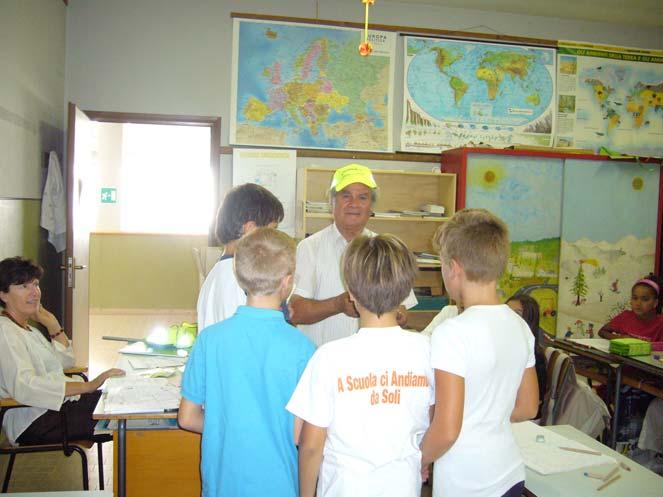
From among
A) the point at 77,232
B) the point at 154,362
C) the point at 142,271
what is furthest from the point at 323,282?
the point at 142,271

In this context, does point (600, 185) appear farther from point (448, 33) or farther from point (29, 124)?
point (29, 124)

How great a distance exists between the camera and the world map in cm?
488

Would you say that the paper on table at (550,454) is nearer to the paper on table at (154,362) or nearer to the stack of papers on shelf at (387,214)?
the paper on table at (154,362)

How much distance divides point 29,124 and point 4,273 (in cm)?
160

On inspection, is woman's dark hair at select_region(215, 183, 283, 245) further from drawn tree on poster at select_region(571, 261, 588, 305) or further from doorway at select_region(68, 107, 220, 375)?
doorway at select_region(68, 107, 220, 375)

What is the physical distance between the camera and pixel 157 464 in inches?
79.6

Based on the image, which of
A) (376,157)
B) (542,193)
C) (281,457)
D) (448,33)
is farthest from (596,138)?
(281,457)

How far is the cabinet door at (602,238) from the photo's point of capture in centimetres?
471

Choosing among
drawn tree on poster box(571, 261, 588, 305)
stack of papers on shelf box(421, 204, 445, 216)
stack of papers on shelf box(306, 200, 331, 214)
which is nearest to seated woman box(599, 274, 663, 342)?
drawn tree on poster box(571, 261, 588, 305)

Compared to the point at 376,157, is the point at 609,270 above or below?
below

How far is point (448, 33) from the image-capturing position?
194 inches

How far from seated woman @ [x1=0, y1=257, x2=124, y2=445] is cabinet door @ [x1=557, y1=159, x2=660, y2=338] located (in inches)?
147

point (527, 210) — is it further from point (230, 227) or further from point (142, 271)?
point (142, 271)

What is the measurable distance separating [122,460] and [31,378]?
61 cm
